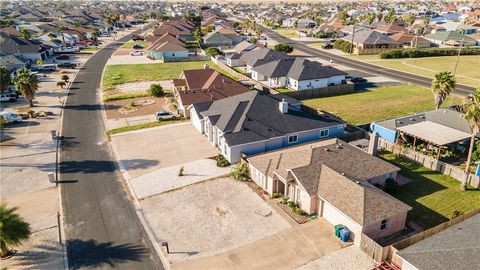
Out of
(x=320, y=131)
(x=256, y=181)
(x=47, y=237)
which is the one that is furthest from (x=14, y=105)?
(x=320, y=131)

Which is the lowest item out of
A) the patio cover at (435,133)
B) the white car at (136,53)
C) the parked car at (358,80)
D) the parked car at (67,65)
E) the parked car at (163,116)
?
the parked car at (163,116)

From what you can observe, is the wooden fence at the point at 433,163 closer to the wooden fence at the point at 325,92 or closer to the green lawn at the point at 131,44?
the wooden fence at the point at 325,92

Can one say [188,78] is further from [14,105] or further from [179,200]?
[179,200]

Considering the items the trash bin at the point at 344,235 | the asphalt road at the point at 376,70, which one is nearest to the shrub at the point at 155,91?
the trash bin at the point at 344,235

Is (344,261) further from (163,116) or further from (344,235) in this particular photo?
(163,116)

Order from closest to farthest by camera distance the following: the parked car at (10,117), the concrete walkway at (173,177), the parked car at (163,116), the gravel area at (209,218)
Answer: the gravel area at (209,218) < the concrete walkway at (173,177) < the parked car at (10,117) < the parked car at (163,116)

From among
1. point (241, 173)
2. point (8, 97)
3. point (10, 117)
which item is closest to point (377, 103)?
point (241, 173)
